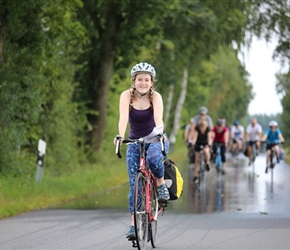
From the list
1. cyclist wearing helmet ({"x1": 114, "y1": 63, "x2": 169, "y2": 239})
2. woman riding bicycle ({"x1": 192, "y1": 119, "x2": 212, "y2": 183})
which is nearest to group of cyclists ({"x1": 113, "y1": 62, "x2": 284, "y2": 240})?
cyclist wearing helmet ({"x1": 114, "y1": 63, "x2": 169, "y2": 239})

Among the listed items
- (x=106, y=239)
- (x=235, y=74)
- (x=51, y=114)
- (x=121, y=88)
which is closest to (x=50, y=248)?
(x=106, y=239)

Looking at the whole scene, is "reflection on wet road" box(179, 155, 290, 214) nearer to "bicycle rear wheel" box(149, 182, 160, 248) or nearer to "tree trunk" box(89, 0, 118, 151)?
"tree trunk" box(89, 0, 118, 151)

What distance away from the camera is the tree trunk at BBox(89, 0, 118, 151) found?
1246 inches

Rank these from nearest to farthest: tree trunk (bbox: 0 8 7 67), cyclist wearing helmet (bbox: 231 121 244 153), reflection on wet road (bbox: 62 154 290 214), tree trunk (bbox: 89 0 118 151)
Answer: reflection on wet road (bbox: 62 154 290 214), tree trunk (bbox: 0 8 7 67), tree trunk (bbox: 89 0 118 151), cyclist wearing helmet (bbox: 231 121 244 153)

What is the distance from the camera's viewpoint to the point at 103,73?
31844 millimetres

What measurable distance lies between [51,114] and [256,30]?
8233mm

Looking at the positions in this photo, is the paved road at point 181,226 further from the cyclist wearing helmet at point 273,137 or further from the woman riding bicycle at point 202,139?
the cyclist wearing helmet at point 273,137

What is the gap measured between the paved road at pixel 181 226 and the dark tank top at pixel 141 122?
136 centimetres

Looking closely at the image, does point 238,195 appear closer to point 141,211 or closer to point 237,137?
point 141,211

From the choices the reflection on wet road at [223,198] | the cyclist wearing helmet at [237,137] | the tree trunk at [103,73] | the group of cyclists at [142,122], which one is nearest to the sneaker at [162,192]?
the group of cyclists at [142,122]

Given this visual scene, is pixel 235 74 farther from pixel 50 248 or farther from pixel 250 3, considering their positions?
pixel 50 248

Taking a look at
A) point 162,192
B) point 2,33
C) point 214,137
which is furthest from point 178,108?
point 162,192

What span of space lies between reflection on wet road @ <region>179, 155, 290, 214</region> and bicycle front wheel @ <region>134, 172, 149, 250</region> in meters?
5.60

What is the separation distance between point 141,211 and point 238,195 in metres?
10.5
